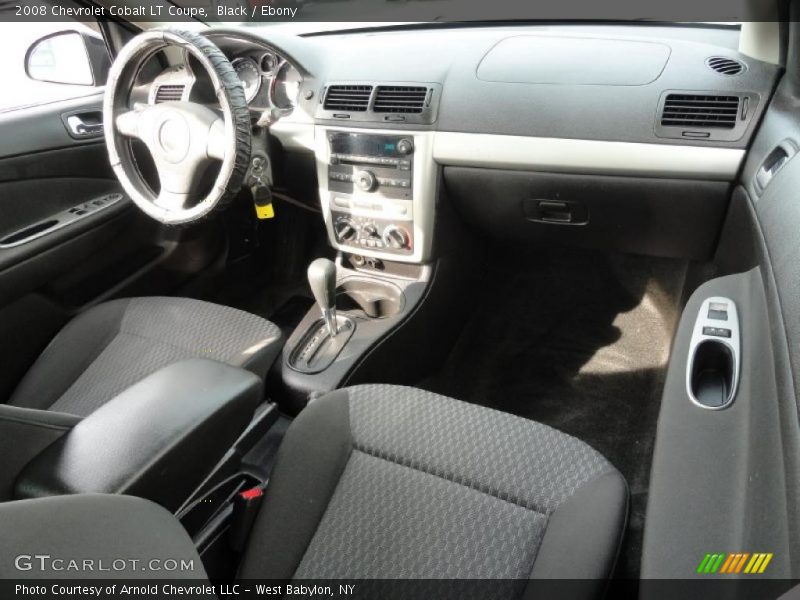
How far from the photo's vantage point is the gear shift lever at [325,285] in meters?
1.50

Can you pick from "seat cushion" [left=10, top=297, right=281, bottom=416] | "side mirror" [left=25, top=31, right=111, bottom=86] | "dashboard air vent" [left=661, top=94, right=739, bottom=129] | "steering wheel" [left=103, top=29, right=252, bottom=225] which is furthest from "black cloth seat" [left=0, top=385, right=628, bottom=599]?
"side mirror" [left=25, top=31, right=111, bottom=86]

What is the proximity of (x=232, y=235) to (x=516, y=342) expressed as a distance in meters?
0.96

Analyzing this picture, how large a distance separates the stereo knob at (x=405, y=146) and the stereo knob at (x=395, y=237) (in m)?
0.19

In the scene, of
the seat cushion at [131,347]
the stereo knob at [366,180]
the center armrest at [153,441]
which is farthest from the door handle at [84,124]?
the center armrest at [153,441]

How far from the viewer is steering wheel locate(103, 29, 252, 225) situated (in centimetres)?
136

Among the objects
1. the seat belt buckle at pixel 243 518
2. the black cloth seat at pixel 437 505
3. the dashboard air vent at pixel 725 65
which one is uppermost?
the dashboard air vent at pixel 725 65

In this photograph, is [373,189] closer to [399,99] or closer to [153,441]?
[399,99]

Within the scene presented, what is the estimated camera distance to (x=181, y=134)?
1.48 m

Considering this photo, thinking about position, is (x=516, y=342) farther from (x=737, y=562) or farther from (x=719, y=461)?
(x=737, y=562)

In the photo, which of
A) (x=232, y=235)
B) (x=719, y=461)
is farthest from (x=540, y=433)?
(x=232, y=235)

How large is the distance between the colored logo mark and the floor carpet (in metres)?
0.97

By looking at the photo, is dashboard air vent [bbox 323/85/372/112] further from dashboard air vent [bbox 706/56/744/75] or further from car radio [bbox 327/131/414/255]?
dashboard air vent [bbox 706/56/744/75]

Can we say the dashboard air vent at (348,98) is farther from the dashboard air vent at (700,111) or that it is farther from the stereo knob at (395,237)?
the dashboard air vent at (700,111)

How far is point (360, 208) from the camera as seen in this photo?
169cm
